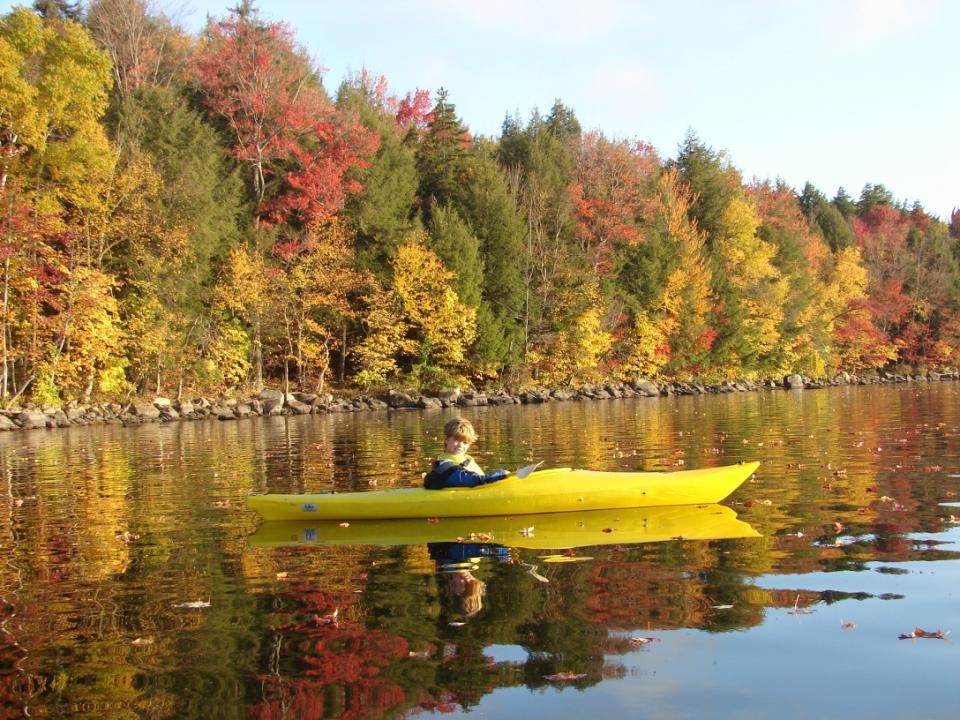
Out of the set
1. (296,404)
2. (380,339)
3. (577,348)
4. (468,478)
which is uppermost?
(380,339)

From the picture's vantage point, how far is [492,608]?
6223 mm

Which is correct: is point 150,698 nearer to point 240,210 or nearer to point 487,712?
point 487,712

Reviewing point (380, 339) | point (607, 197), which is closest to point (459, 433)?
point (380, 339)

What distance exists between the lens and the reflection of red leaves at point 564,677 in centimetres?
489

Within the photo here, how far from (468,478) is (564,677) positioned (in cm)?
492

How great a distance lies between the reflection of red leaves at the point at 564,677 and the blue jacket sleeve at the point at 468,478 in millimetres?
4788

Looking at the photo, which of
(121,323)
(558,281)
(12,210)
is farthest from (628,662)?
(558,281)

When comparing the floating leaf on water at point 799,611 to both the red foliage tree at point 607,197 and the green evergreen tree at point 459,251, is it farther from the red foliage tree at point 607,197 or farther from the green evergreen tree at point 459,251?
the red foliage tree at point 607,197

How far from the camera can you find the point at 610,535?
28.8 feet

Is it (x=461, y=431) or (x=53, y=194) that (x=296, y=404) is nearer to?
(x=53, y=194)

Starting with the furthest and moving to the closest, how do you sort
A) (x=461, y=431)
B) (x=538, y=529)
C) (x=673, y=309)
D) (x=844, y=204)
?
(x=844, y=204) < (x=673, y=309) < (x=461, y=431) < (x=538, y=529)

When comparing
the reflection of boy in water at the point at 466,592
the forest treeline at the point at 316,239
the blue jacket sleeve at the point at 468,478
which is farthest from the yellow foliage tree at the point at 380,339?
the reflection of boy in water at the point at 466,592

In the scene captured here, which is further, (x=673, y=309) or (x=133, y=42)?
(x=673, y=309)

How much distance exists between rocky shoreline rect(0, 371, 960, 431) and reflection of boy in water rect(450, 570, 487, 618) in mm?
23464
